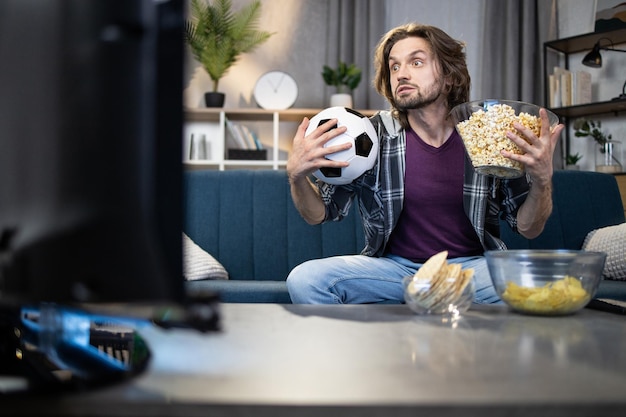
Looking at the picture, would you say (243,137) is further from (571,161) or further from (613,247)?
(613,247)

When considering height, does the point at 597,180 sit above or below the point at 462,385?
above

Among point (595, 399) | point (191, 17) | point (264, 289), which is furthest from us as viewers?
point (191, 17)

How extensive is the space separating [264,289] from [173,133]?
1.58 meters

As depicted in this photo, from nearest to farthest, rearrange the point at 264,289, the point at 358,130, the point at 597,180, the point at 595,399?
the point at 595,399
the point at 358,130
the point at 264,289
the point at 597,180

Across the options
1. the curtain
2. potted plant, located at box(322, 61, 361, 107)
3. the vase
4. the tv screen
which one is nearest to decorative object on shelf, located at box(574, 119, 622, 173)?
the vase

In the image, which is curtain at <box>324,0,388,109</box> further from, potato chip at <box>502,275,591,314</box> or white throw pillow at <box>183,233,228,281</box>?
potato chip at <box>502,275,591,314</box>

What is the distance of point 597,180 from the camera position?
8.80 ft

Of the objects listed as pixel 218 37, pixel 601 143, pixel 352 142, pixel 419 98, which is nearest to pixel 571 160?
pixel 601 143

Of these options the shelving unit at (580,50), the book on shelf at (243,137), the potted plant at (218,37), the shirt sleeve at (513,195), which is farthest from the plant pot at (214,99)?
the shirt sleeve at (513,195)

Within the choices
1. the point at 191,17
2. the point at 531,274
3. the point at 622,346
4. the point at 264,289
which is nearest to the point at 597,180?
the point at 264,289

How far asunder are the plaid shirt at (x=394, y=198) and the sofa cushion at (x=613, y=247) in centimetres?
69

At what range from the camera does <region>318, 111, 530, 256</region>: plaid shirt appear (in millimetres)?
1708

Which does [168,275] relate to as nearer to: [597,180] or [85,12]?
[85,12]

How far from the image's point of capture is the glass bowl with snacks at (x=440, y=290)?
948mm
